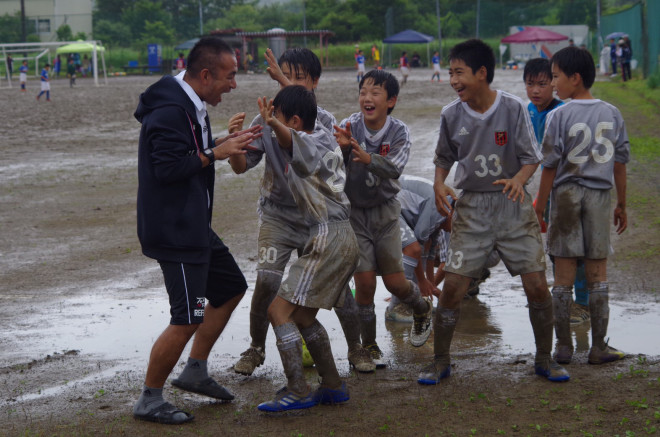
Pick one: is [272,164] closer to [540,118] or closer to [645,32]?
[540,118]

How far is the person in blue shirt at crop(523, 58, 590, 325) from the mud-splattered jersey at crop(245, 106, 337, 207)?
2.24 m

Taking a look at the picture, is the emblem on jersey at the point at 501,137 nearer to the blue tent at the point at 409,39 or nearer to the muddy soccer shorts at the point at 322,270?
the muddy soccer shorts at the point at 322,270

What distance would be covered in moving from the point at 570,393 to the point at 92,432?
2.58 meters

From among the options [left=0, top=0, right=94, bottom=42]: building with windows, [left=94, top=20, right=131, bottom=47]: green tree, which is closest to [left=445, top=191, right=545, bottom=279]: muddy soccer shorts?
[left=94, top=20, right=131, bottom=47]: green tree

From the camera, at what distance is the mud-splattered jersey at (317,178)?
467cm

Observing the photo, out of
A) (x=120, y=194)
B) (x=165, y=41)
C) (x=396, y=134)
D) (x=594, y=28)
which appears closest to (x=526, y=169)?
(x=396, y=134)

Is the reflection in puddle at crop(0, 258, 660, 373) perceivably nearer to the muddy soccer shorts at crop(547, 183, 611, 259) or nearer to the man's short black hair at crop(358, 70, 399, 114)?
the muddy soccer shorts at crop(547, 183, 611, 259)

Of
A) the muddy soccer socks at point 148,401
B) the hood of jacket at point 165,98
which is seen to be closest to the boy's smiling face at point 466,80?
the hood of jacket at point 165,98

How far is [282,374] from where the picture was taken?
5516 millimetres

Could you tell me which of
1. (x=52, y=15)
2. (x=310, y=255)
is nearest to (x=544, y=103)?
(x=310, y=255)

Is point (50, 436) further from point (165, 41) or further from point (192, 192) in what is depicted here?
point (165, 41)

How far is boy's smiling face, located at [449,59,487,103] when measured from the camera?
5.09m

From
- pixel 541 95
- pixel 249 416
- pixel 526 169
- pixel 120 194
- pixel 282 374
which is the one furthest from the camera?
pixel 120 194

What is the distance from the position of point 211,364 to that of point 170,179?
1698 mm
